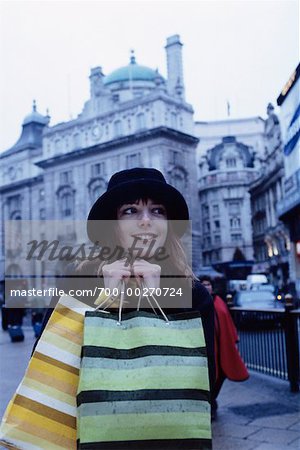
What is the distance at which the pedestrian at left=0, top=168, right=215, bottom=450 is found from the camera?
1.42 metres

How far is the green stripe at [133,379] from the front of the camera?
1436 mm

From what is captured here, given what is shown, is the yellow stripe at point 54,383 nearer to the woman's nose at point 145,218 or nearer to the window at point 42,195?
the woman's nose at point 145,218

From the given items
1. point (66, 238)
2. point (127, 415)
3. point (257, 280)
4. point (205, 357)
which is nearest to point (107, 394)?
point (127, 415)

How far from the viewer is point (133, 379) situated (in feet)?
4.73

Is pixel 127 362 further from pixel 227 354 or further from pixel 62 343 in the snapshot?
pixel 227 354

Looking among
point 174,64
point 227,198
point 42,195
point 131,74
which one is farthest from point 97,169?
point 227,198

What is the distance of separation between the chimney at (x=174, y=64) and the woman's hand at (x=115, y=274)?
50.9 meters

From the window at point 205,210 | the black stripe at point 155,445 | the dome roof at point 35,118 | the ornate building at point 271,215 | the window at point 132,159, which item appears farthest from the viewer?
the window at point 205,210

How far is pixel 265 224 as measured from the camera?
57.1 m

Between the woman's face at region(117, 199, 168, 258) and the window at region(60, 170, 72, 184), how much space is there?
51289 mm

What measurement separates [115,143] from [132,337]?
158 feet

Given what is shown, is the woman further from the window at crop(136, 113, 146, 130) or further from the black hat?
the window at crop(136, 113, 146, 130)

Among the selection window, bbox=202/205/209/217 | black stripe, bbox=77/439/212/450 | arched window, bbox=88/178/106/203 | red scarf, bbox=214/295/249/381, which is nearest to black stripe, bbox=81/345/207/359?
black stripe, bbox=77/439/212/450

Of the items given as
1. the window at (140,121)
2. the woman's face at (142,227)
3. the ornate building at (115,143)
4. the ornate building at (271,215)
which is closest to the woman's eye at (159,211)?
the woman's face at (142,227)
